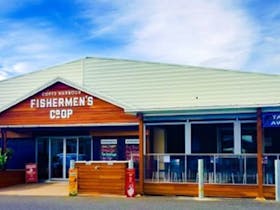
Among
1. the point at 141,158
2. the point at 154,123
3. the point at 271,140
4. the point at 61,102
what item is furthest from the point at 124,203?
the point at 61,102

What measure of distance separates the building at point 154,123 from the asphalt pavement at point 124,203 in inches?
47.4

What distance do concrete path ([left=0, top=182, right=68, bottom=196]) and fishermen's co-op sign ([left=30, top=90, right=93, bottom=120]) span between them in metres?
2.87

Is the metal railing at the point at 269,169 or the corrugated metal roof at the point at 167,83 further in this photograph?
the corrugated metal roof at the point at 167,83

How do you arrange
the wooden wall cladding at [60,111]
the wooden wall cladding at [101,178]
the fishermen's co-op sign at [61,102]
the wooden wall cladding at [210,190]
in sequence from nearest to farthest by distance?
1. the wooden wall cladding at [210,190]
2. the wooden wall cladding at [101,178]
3. the wooden wall cladding at [60,111]
4. the fishermen's co-op sign at [61,102]

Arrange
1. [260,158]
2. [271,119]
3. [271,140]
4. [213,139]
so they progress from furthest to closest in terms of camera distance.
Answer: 1. [213,139]
2. [271,140]
3. [271,119]
4. [260,158]

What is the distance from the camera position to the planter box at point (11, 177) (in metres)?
21.5

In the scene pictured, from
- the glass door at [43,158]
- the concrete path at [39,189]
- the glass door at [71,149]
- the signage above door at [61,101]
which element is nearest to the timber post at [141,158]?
the concrete path at [39,189]

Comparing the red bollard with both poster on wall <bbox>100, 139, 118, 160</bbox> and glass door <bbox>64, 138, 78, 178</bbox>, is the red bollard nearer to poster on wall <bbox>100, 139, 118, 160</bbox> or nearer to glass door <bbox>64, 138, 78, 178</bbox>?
poster on wall <bbox>100, 139, 118, 160</bbox>

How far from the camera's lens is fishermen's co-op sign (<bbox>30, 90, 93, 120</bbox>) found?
72.1 ft

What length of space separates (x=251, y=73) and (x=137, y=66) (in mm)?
5742

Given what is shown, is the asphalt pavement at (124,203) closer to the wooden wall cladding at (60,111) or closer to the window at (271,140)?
the window at (271,140)

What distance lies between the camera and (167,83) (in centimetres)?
2530

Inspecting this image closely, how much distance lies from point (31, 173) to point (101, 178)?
19.3ft

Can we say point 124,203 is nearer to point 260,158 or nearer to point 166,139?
point 260,158
